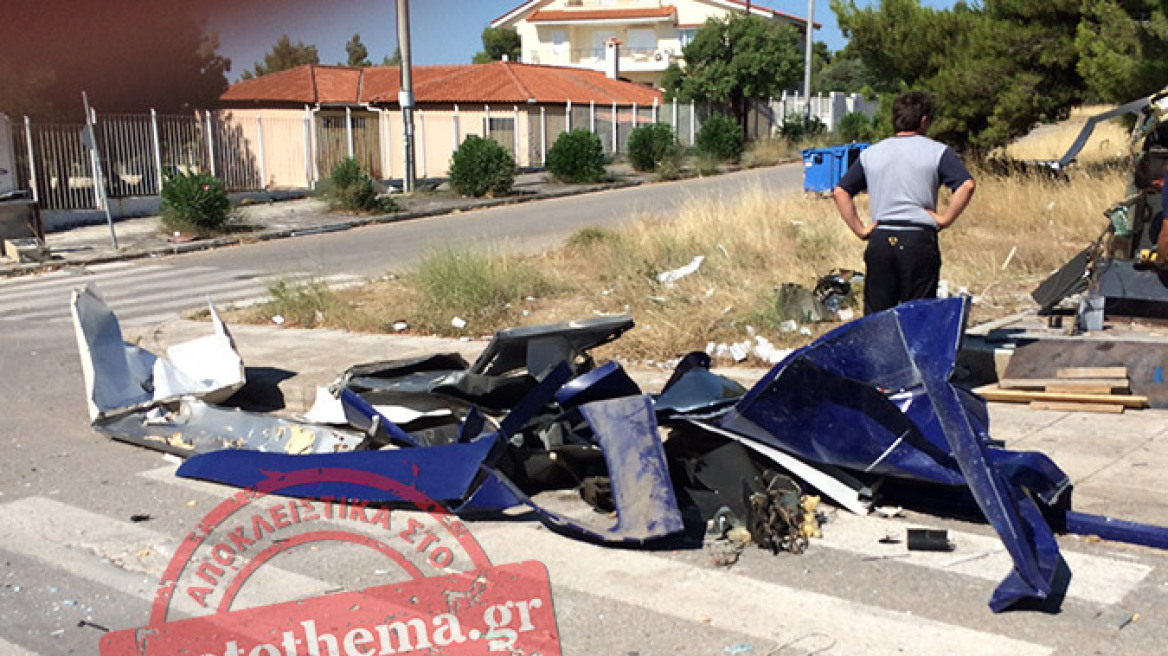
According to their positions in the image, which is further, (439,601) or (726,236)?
(726,236)

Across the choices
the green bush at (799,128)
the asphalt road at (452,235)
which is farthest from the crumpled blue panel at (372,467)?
the green bush at (799,128)

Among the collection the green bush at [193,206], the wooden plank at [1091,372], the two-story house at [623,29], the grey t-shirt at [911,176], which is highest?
the two-story house at [623,29]

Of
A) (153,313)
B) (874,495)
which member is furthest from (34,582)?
(153,313)

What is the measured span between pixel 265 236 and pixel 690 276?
12.1 m

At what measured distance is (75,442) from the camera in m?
6.87

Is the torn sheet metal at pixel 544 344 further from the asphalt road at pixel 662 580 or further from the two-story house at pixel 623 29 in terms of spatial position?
the two-story house at pixel 623 29

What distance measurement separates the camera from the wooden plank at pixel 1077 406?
6.59 meters

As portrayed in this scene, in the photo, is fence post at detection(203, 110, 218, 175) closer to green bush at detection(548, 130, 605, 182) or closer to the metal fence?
the metal fence

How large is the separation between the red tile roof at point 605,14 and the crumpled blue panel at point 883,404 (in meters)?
65.3

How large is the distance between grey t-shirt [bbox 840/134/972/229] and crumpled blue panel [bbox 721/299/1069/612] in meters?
1.19

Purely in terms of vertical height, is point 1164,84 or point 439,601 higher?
point 1164,84

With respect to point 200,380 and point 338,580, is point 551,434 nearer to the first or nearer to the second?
point 338,580

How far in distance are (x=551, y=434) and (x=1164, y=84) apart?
1448 centimetres

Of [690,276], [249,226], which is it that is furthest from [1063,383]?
[249,226]
